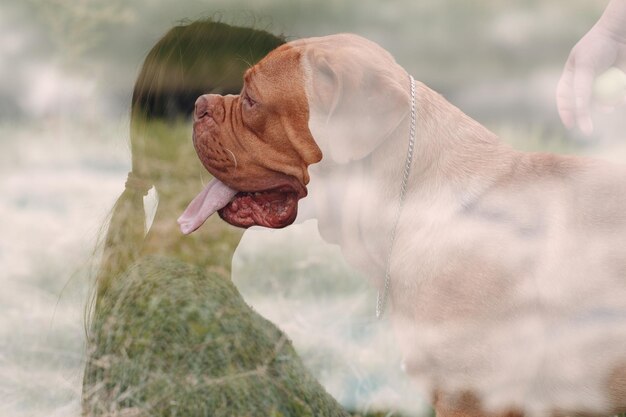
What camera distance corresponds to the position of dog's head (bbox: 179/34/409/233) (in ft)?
4.71

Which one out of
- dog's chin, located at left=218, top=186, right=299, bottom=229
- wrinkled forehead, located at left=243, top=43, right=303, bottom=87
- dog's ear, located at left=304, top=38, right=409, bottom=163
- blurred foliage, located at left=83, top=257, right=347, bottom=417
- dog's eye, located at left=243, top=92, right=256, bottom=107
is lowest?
blurred foliage, located at left=83, top=257, right=347, bottom=417

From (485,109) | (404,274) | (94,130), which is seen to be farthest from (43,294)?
(485,109)

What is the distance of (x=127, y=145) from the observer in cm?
158

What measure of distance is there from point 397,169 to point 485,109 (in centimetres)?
19

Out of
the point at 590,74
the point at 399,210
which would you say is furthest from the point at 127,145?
the point at 590,74

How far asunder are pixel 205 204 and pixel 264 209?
0.11 m

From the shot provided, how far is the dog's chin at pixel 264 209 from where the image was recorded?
151 centimetres

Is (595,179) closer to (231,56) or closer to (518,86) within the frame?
(518,86)

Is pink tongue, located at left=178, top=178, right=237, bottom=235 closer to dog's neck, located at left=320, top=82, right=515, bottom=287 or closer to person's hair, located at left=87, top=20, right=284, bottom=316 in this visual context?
person's hair, located at left=87, top=20, right=284, bottom=316

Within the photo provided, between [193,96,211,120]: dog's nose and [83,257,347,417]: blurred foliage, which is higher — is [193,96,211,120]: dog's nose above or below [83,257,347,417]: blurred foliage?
above

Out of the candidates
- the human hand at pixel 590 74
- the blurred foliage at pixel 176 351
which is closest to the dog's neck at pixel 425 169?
the human hand at pixel 590 74

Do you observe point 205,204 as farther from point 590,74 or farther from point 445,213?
point 590,74

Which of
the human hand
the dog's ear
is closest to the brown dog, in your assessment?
the dog's ear

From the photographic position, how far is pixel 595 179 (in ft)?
5.02
